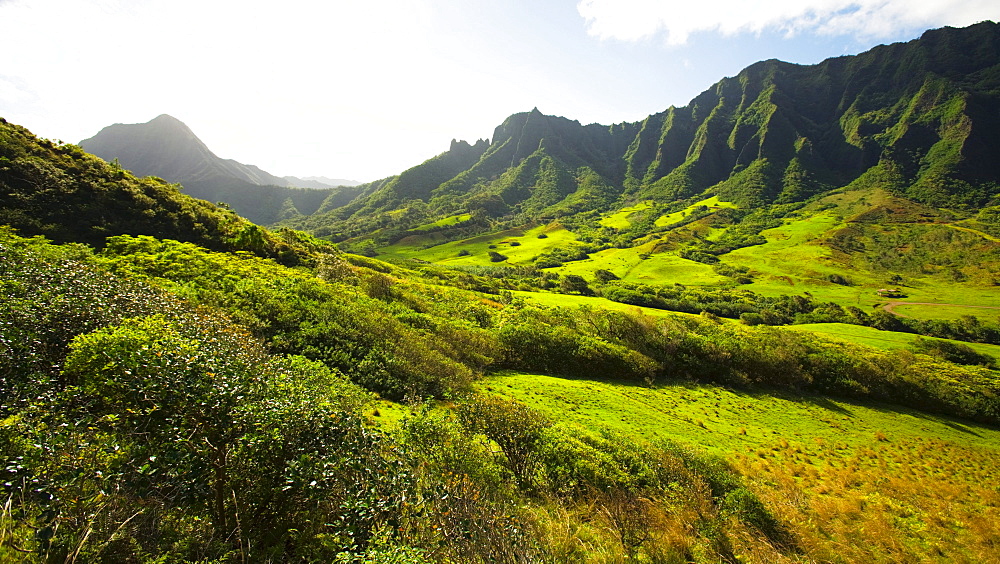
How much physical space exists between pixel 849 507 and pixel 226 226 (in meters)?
71.6

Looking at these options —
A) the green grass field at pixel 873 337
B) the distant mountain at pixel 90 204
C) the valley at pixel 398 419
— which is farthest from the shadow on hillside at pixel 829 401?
the distant mountain at pixel 90 204

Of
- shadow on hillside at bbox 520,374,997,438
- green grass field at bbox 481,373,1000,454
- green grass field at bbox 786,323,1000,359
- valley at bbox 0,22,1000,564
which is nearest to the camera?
valley at bbox 0,22,1000,564

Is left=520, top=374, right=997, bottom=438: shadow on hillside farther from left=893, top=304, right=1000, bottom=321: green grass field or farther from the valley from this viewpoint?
left=893, top=304, right=1000, bottom=321: green grass field

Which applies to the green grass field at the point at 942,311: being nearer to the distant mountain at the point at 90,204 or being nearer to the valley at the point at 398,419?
the valley at the point at 398,419

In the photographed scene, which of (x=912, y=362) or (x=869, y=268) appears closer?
(x=912, y=362)

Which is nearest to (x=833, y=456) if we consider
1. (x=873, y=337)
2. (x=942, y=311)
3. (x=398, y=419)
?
(x=398, y=419)

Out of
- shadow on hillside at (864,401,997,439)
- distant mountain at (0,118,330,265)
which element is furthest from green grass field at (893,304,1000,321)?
distant mountain at (0,118,330,265)

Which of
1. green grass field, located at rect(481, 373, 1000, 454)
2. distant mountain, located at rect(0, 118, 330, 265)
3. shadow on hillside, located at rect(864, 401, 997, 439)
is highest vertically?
distant mountain, located at rect(0, 118, 330, 265)

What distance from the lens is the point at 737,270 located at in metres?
143

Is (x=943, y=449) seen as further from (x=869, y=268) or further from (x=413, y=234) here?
(x=413, y=234)

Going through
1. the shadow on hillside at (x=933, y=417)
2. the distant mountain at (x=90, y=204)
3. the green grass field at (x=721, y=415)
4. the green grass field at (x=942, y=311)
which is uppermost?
the distant mountain at (x=90, y=204)

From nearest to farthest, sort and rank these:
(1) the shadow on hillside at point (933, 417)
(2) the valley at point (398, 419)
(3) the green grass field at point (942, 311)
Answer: (2) the valley at point (398, 419), (1) the shadow on hillside at point (933, 417), (3) the green grass field at point (942, 311)

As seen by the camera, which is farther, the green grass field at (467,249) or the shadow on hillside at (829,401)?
the green grass field at (467,249)

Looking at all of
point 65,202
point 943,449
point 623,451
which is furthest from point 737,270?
point 65,202
